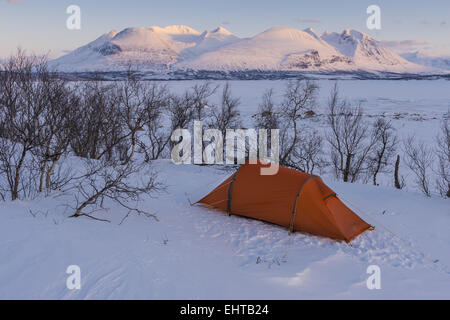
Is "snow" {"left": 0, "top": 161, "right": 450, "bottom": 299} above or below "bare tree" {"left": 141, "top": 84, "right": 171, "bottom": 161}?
below

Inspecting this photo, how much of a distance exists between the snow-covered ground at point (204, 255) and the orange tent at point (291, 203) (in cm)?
30

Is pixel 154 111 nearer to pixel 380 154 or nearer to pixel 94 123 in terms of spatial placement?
pixel 94 123

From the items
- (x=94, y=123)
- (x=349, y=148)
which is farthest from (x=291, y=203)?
(x=349, y=148)

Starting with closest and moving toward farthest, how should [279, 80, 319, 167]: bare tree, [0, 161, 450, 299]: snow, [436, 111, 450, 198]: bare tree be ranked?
1. [0, 161, 450, 299]: snow
2. [436, 111, 450, 198]: bare tree
3. [279, 80, 319, 167]: bare tree

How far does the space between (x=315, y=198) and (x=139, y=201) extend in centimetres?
555

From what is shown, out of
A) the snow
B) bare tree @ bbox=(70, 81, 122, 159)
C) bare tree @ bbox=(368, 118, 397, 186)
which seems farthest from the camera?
bare tree @ bbox=(368, 118, 397, 186)

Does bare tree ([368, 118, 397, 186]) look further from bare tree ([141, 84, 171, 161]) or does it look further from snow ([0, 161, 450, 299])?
bare tree ([141, 84, 171, 161])

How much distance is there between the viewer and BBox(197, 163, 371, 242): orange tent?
27.6 feet

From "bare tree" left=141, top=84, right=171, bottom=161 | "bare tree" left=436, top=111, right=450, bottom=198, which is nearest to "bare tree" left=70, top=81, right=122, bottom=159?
"bare tree" left=141, top=84, right=171, bottom=161

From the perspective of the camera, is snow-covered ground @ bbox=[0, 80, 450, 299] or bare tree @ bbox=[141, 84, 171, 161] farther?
bare tree @ bbox=[141, 84, 171, 161]

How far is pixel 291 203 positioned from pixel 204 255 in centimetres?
334

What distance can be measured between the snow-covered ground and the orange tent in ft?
0.97

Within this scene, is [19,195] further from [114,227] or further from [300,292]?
[300,292]

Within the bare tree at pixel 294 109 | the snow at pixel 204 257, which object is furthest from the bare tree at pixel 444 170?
the bare tree at pixel 294 109
